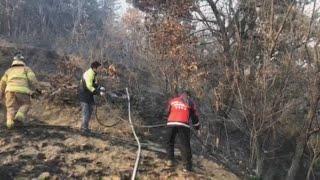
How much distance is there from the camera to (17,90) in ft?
41.1

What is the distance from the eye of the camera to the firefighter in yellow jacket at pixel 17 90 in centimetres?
1255

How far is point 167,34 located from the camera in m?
19.9

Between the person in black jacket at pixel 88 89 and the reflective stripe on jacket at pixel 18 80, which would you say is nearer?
the reflective stripe on jacket at pixel 18 80

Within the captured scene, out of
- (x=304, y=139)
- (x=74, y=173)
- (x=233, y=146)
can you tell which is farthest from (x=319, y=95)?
(x=74, y=173)

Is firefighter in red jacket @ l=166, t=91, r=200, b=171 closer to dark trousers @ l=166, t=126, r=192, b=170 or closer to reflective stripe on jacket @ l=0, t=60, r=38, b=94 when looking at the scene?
dark trousers @ l=166, t=126, r=192, b=170

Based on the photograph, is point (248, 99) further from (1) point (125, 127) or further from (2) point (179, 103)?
(2) point (179, 103)

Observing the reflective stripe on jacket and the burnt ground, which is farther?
the reflective stripe on jacket

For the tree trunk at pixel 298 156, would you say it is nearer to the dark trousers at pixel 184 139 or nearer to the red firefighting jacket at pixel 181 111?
the dark trousers at pixel 184 139

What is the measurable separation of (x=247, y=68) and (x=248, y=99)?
1279 millimetres

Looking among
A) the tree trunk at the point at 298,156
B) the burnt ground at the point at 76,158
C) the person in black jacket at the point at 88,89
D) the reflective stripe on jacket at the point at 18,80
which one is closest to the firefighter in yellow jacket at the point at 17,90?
the reflective stripe on jacket at the point at 18,80

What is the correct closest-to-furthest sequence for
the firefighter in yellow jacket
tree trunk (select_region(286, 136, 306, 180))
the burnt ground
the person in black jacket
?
the burnt ground, the firefighter in yellow jacket, the person in black jacket, tree trunk (select_region(286, 136, 306, 180))

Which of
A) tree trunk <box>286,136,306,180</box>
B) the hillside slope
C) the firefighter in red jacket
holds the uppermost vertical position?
the firefighter in red jacket

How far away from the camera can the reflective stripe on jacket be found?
1255 cm

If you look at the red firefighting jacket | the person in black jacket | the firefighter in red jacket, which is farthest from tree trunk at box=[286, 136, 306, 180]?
the person in black jacket
